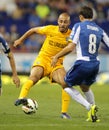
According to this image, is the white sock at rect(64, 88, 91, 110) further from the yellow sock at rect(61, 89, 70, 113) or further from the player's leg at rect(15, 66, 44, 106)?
the player's leg at rect(15, 66, 44, 106)

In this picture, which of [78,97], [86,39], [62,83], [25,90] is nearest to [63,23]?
[62,83]

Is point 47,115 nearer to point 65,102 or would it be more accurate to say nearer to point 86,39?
point 65,102

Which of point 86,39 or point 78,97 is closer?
point 86,39

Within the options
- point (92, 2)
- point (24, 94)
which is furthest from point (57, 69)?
point (92, 2)

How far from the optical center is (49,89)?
2256cm

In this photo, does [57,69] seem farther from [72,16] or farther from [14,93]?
[72,16]

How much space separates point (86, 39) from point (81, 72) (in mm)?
Result: 611

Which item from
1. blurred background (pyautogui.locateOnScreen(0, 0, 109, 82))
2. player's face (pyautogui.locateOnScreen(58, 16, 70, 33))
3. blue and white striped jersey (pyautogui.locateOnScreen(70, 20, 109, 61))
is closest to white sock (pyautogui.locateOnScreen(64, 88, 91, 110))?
blue and white striped jersey (pyautogui.locateOnScreen(70, 20, 109, 61))

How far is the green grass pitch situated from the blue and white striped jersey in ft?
4.02

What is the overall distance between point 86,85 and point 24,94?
1.32 metres

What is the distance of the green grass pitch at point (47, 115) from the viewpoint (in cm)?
1117

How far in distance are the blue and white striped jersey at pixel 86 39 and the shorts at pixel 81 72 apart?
95 millimetres

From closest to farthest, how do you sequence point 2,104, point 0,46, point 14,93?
point 0,46 → point 2,104 → point 14,93

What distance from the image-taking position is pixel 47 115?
1348 cm
